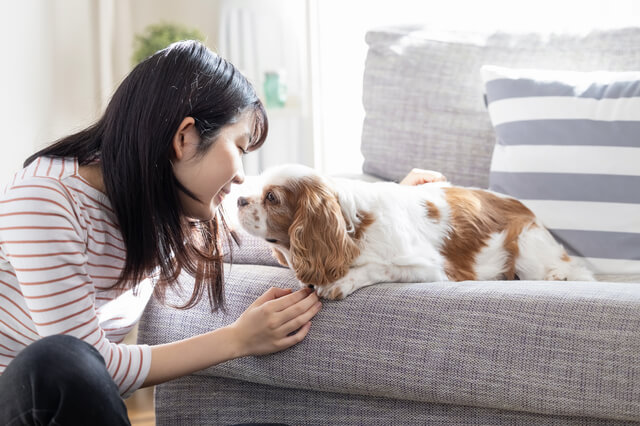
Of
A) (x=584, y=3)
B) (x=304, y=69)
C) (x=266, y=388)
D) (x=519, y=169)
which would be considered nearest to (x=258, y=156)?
(x=304, y=69)

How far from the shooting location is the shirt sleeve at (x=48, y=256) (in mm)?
1184

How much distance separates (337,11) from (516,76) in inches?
59.2

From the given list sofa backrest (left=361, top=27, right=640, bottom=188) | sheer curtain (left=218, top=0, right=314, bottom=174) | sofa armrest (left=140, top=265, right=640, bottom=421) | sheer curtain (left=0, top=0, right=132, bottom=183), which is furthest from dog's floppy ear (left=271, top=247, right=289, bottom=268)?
sheer curtain (left=218, top=0, right=314, bottom=174)

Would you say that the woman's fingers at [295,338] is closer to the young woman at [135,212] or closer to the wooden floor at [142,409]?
the young woman at [135,212]

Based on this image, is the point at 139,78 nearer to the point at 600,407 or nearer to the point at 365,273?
the point at 365,273

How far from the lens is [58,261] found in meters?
1.19

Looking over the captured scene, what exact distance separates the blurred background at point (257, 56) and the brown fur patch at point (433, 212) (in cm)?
160

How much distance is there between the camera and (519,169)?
72.7 inches

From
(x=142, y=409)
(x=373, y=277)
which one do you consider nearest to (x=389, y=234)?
(x=373, y=277)

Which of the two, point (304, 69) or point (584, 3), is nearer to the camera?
point (584, 3)

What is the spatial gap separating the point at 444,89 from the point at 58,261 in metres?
1.26

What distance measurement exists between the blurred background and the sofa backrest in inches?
34.5

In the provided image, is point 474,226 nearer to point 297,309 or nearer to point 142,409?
point 297,309

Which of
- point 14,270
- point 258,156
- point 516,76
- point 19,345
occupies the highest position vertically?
point 516,76
